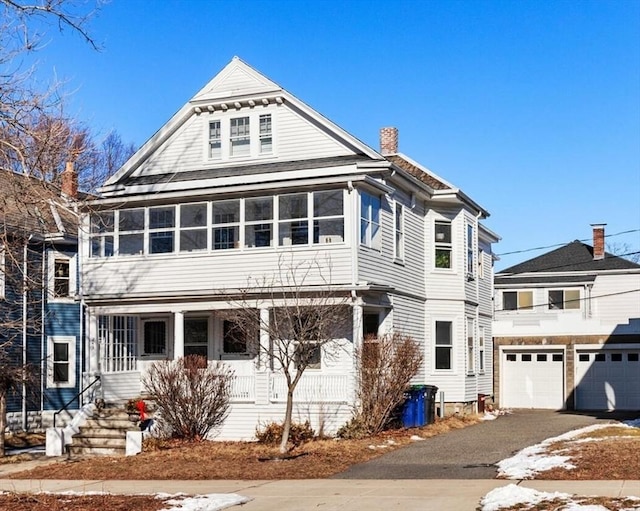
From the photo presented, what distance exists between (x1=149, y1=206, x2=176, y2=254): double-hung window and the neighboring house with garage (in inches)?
554

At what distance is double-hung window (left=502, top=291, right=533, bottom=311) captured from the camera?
39156 mm

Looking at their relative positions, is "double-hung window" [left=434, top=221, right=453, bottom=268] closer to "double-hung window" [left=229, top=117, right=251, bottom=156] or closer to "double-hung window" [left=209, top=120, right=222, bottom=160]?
"double-hung window" [left=229, top=117, right=251, bottom=156]

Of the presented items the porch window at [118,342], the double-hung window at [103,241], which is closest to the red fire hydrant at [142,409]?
the porch window at [118,342]

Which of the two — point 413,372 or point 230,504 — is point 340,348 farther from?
point 230,504

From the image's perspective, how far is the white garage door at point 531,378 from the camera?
34594mm

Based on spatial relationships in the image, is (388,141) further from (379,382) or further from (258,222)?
(379,382)

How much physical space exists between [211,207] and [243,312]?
3267 mm

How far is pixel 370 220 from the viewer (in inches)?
954

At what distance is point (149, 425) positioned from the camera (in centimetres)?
2331

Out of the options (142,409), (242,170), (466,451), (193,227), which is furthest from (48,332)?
(466,451)

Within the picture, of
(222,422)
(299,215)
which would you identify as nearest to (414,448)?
(222,422)

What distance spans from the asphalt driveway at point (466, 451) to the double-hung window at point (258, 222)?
6975 millimetres

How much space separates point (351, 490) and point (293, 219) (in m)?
10.1

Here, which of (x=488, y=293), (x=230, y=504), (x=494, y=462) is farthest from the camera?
(x=488, y=293)
